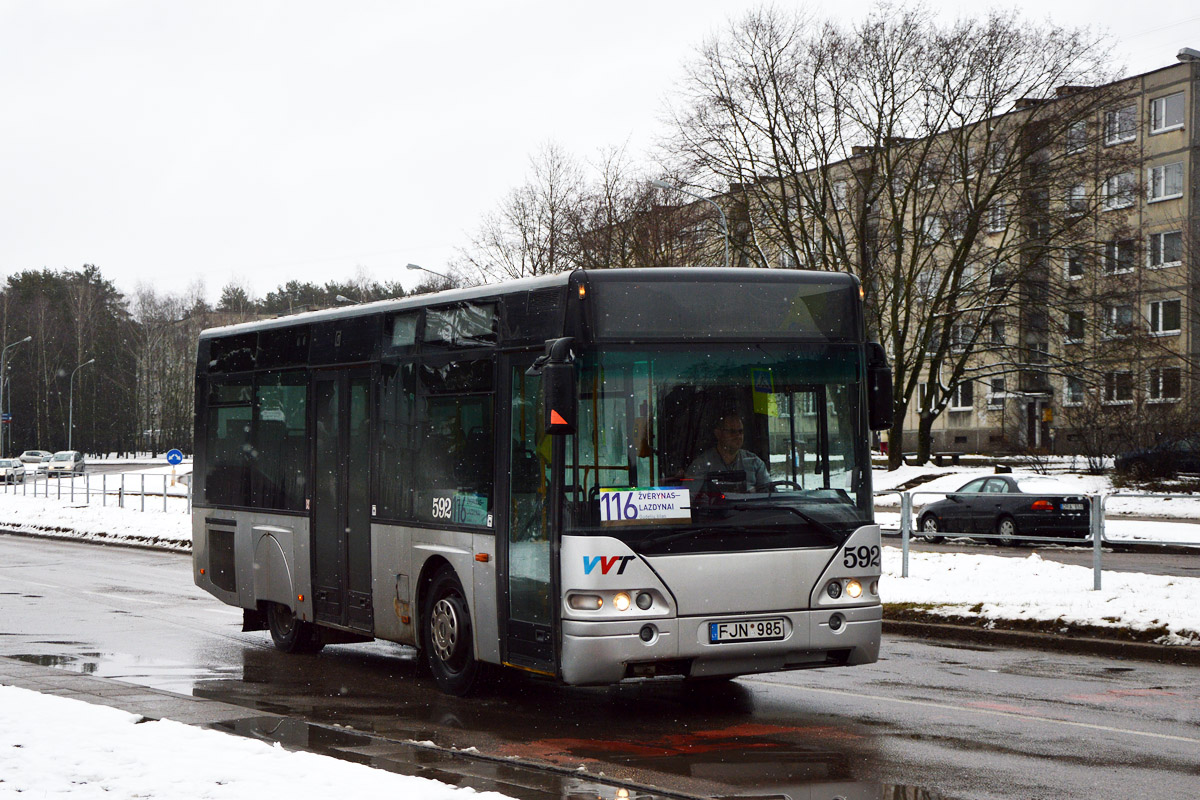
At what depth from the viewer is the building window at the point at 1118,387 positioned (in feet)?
146

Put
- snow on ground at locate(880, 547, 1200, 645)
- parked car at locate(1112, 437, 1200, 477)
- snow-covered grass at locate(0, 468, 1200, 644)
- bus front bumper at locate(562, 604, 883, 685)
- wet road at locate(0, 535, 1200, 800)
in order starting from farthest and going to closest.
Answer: parked car at locate(1112, 437, 1200, 477), snow-covered grass at locate(0, 468, 1200, 644), snow on ground at locate(880, 547, 1200, 645), bus front bumper at locate(562, 604, 883, 685), wet road at locate(0, 535, 1200, 800)

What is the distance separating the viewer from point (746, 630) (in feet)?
28.9

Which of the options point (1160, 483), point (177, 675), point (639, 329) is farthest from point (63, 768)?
point (1160, 483)

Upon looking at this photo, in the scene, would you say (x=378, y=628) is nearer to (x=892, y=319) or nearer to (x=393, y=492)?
(x=393, y=492)

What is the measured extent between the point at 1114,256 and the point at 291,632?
1476 inches

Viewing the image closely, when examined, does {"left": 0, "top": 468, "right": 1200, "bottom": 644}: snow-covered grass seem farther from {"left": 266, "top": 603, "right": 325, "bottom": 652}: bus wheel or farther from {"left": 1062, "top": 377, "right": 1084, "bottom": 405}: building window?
{"left": 1062, "top": 377, "right": 1084, "bottom": 405}: building window

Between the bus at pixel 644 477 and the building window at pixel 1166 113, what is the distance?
55579 mm

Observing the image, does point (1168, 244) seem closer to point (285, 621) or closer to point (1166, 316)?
point (1166, 316)

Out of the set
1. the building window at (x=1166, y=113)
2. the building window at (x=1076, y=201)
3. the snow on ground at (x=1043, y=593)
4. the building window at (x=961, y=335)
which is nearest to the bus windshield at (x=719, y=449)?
the snow on ground at (x=1043, y=593)

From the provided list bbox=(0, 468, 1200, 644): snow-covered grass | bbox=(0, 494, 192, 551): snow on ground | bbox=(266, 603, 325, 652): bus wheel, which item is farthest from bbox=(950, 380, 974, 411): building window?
bbox=(266, 603, 325, 652): bus wheel

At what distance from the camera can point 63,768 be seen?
6.71 m

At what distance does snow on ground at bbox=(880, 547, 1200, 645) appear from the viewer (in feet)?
43.7

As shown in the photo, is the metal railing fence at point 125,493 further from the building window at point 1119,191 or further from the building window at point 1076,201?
the building window at point 1119,191

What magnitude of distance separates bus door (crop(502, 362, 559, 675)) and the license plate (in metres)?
0.99
